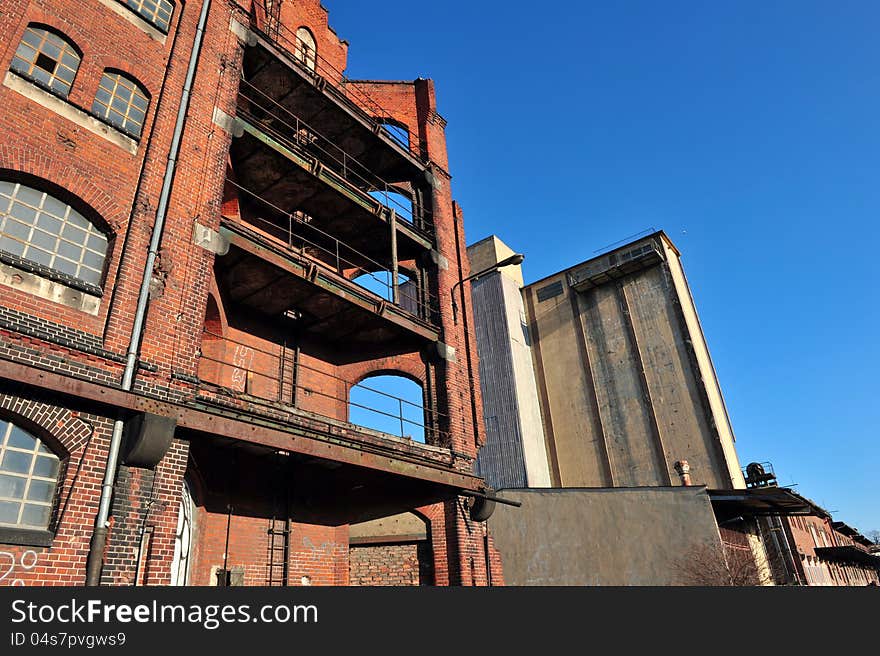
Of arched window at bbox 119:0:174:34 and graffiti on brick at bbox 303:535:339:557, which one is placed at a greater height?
arched window at bbox 119:0:174:34

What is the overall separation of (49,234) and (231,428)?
3.93m

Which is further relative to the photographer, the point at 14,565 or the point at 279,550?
the point at 279,550

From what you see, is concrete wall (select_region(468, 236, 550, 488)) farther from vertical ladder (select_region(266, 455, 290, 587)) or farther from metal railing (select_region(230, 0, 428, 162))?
vertical ladder (select_region(266, 455, 290, 587))

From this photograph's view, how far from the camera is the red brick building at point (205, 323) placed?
717 centimetres

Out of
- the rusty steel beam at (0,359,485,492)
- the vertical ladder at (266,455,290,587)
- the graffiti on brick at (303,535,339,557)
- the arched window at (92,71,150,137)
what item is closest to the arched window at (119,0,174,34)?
the arched window at (92,71,150,137)

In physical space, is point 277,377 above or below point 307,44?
below

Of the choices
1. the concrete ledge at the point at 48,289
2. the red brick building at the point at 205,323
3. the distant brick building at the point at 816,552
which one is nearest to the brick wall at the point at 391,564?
the red brick building at the point at 205,323

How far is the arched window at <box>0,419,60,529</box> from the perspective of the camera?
262 inches

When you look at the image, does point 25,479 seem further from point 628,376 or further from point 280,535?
point 628,376

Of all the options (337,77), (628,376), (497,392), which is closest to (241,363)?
(337,77)

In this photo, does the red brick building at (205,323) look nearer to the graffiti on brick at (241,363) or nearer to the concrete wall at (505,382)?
the graffiti on brick at (241,363)

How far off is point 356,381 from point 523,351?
1962 centimetres

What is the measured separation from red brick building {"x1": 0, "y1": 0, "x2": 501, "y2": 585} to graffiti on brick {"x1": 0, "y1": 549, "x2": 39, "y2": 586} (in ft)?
0.07

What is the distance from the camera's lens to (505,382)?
31.3m
